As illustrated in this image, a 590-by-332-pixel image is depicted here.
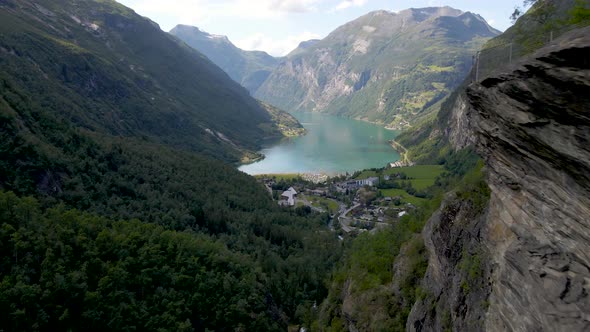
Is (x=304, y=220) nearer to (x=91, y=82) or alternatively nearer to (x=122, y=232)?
(x=122, y=232)

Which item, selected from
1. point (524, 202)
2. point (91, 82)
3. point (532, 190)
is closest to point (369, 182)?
point (91, 82)

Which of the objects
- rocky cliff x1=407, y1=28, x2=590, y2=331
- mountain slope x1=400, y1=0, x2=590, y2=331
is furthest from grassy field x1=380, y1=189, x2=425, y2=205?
rocky cliff x1=407, y1=28, x2=590, y2=331

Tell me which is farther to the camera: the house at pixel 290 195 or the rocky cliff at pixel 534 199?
the house at pixel 290 195

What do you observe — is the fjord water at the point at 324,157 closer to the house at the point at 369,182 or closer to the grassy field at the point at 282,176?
the grassy field at the point at 282,176

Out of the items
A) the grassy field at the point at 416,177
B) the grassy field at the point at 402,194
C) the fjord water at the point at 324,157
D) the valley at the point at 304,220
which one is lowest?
the fjord water at the point at 324,157

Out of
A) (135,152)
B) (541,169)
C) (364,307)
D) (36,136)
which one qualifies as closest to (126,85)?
(135,152)

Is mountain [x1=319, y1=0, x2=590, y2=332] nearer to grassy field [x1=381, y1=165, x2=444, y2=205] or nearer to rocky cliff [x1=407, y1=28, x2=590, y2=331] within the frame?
rocky cliff [x1=407, y1=28, x2=590, y2=331]

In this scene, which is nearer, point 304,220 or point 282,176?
point 304,220

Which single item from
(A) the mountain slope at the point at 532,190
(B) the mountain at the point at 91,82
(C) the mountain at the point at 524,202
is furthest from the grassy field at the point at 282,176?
(A) the mountain slope at the point at 532,190

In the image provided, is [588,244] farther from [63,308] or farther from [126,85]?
[126,85]
